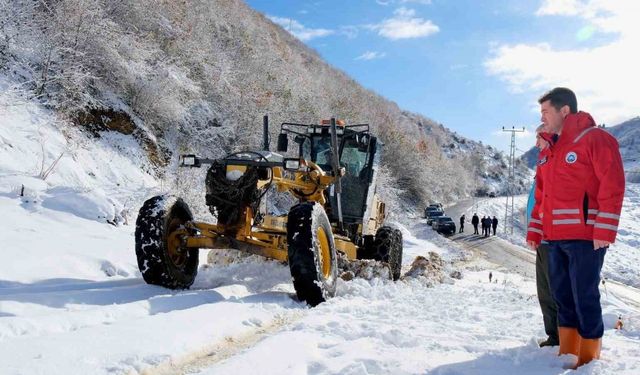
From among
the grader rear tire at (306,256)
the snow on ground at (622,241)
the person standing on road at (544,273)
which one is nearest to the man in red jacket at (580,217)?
the person standing on road at (544,273)

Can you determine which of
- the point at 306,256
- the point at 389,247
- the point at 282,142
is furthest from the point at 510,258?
the point at 306,256

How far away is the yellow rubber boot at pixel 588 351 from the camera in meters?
3.43

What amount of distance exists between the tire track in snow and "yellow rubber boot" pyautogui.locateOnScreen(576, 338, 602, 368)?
2.25 meters

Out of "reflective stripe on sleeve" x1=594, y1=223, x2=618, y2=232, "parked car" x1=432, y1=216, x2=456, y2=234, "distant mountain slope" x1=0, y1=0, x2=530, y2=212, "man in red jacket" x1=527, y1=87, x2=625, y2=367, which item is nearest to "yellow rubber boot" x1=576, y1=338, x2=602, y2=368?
"man in red jacket" x1=527, y1=87, x2=625, y2=367

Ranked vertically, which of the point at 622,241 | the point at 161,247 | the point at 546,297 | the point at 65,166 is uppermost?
the point at 65,166

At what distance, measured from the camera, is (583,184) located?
→ 351 centimetres

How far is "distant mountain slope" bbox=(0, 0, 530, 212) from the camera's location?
45.0 feet

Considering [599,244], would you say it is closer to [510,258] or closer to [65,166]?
[65,166]

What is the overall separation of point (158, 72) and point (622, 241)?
43.7 meters

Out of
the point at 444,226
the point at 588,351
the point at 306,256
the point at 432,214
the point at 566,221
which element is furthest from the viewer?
the point at 432,214

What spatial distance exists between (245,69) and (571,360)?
2705 centimetres

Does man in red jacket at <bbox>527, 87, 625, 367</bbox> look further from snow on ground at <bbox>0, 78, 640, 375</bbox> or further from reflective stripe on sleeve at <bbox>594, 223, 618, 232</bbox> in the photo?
snow on ground at <bbox>0, 78, 640, 375</bbox>

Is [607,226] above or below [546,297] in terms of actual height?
above

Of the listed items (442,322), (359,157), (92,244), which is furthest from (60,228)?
(442,322)
